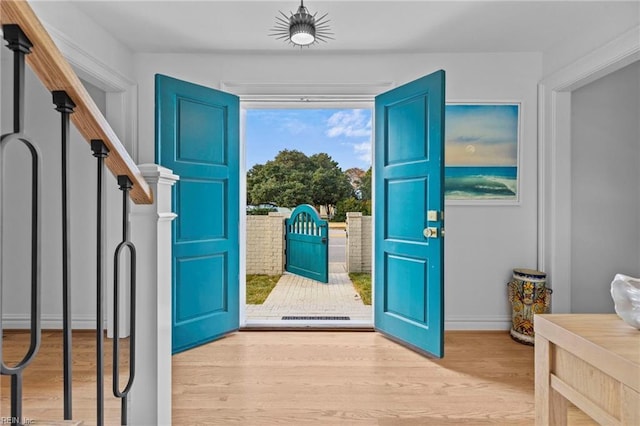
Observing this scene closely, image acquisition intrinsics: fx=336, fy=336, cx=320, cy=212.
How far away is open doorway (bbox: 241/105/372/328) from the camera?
3.79m

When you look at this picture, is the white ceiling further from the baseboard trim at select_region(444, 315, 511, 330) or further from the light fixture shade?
the baseboard trim at select_region(444, 315, 511, 330)

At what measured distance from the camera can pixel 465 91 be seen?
2.87m

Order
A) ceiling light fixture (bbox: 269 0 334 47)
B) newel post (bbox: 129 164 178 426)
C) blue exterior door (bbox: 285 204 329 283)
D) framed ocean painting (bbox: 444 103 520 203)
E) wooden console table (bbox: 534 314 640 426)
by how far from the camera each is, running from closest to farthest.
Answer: wooden console table (bbox: 534 314 640 426) < newel post (bbox: 129 164 178 426) < ceiling light fixture (bbox: 269 0 334 47) < framed ocean painting (bbox: 444 103 520 203) < blue exterior door (bbox: 285 204 329 283)

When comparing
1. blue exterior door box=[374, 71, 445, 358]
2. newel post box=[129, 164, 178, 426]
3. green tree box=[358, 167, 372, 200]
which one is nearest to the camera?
newel post box=[129, 164, 178, 426]

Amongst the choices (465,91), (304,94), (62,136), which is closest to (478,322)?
(465,91)

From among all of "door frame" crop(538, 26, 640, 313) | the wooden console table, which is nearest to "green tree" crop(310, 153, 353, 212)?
"door frame" crop(538, 26, 640, 313)

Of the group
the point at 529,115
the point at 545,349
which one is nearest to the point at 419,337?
the point at 545,349

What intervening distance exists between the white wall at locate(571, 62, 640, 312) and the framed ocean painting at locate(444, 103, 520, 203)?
1.66 feet

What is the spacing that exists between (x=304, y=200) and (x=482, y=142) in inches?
178

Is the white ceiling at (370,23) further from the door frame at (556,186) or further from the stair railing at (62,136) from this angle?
the stair railing at (62,136)

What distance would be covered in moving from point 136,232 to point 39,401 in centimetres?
143

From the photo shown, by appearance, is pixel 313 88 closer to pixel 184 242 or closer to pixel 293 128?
pixel 184 242

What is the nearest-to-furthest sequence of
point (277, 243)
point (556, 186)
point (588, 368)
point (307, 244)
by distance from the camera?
point (588, 368) < point (556, 186) < point (307, 244) < point (277, 243)

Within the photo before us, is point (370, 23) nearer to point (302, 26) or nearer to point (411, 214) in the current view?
point (302, 26)
